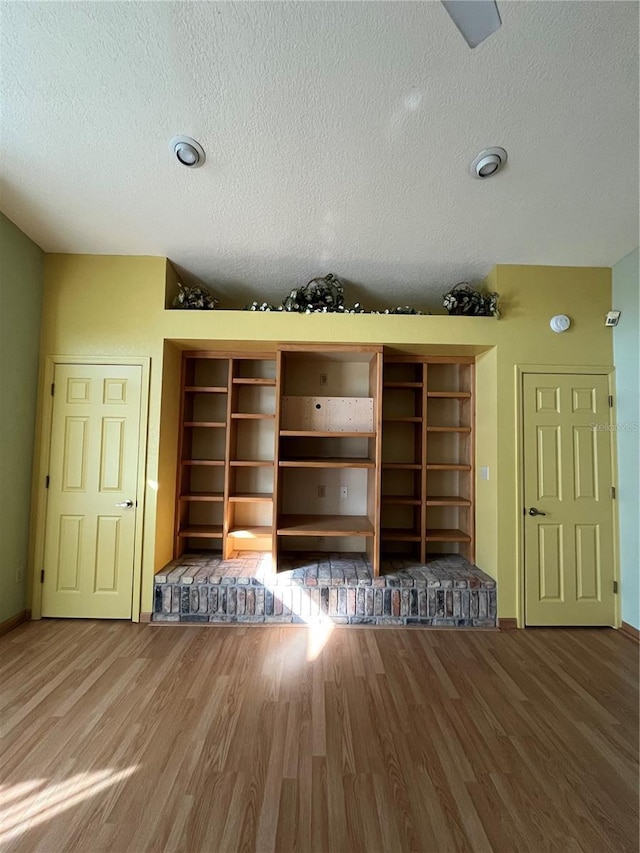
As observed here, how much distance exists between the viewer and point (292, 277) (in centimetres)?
312

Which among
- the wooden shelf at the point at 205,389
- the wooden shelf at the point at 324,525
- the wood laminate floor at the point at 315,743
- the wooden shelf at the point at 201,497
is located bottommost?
the wood laminate floor at the point at 315,743

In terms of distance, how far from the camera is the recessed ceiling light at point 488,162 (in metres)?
1.98

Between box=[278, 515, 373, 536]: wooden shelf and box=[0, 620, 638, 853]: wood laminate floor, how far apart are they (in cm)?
76

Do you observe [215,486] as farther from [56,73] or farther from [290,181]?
[56,73]

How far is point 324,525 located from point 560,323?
2.55 meters

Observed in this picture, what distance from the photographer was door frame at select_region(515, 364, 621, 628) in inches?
109

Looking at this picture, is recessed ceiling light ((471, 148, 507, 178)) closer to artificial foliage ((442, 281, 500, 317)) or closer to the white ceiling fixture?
the white ceiling fixture

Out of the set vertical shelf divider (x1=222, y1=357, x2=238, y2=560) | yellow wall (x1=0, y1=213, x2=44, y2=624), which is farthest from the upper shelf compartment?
yellow wall (x1=0, y1=213, x2=44, y2=624)

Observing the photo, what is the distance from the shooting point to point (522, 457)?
9.35 feet

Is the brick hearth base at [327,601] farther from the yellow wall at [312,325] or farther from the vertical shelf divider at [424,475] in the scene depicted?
the vertical shelf divider at [424,475]

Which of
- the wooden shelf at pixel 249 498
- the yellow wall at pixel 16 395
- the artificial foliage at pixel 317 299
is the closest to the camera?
the yellow wall at pixel 16 395

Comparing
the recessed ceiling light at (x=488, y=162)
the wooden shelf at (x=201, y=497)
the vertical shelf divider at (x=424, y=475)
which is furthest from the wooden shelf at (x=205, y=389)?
the recessed ceiling light at (x=488, y=162)

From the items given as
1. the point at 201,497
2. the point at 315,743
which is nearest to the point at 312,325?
the point at 201,497

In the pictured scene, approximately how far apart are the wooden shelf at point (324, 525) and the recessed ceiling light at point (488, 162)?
Result: 8.45 feet
